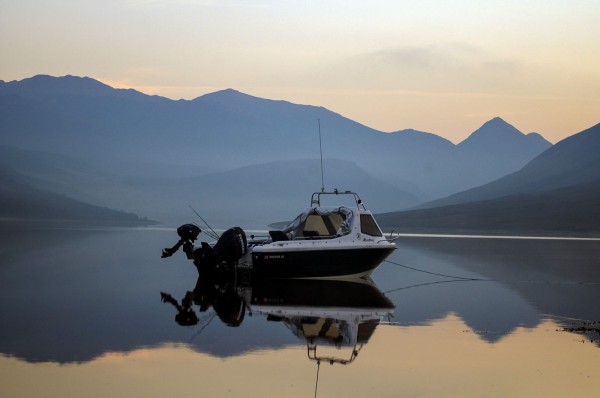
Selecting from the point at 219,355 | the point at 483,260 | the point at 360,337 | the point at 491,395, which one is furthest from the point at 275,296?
the point at 483,260

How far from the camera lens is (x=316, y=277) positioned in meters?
40.2

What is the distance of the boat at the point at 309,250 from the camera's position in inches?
1551

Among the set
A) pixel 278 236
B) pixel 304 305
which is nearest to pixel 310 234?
pixel 278 236

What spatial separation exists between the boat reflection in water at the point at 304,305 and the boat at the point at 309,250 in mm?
454

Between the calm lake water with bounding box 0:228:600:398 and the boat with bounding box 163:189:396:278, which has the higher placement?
the boat with bounding box 163:189:396:278

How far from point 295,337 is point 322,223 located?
1900 cm

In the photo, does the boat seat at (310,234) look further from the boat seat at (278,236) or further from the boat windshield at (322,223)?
the boat seat at (278,236)

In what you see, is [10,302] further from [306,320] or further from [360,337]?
[360,337]

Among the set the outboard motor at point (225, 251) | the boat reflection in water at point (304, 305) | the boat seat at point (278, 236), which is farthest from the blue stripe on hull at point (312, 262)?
the boat seat at point (278, 236)

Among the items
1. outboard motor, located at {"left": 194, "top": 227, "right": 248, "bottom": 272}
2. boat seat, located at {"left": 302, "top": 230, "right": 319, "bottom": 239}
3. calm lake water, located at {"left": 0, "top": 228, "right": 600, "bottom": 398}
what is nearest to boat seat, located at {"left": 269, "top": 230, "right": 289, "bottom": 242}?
outboard motor, located at {"left": 194, "top": 227, "right": 248, "bottom": 272}

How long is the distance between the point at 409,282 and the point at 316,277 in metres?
5.04

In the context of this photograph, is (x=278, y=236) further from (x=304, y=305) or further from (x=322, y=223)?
(x=304, y=305)

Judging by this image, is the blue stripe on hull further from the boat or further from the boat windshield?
the boat windshield

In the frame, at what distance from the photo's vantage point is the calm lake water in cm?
1831
